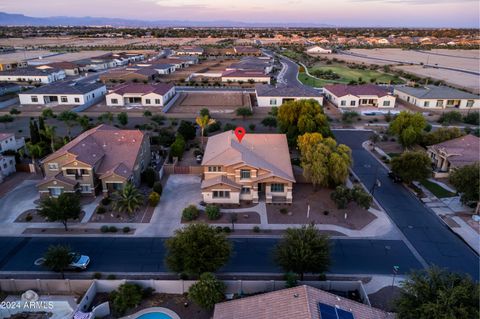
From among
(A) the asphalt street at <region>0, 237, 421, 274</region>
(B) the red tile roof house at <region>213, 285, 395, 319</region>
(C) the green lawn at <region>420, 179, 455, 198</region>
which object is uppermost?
(B) the red tile roof house at <region>213, 285, 395, 319</region>

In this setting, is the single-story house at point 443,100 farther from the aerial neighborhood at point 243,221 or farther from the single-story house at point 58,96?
the single-story house at point 58,96

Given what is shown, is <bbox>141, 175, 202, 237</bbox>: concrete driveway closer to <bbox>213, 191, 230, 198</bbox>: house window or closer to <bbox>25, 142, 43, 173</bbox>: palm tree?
<bbox>213, 191, 230, 198</bbox>: house window

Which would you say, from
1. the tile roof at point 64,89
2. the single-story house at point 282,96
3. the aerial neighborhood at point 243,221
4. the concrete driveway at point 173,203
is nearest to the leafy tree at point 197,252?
the aerial neighborhood at point 243,221

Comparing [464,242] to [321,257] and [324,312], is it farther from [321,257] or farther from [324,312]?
[324,312]

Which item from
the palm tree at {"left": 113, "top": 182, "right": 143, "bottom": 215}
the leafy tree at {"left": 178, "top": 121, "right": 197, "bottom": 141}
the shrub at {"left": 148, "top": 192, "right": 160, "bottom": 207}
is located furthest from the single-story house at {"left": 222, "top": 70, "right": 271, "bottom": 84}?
the palm tree at {"left": 113, "top": 182, "right": 143, "bottom": 215}

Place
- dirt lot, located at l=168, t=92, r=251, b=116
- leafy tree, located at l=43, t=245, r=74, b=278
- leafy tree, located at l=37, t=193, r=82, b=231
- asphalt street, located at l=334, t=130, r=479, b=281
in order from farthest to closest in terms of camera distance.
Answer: dirt lot, located at l=168, t=92, r=251, b=116 < leafy tree, located at l=37, t=193, r=82, b=231 < asphalt street, located at l=334, t=130, r=479, b=281 < leafy tree, located at l=43, t=245, r=74, b=278

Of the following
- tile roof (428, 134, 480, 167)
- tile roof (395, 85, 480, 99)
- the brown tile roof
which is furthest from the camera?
tile roof (395, 85, 480, 99)
